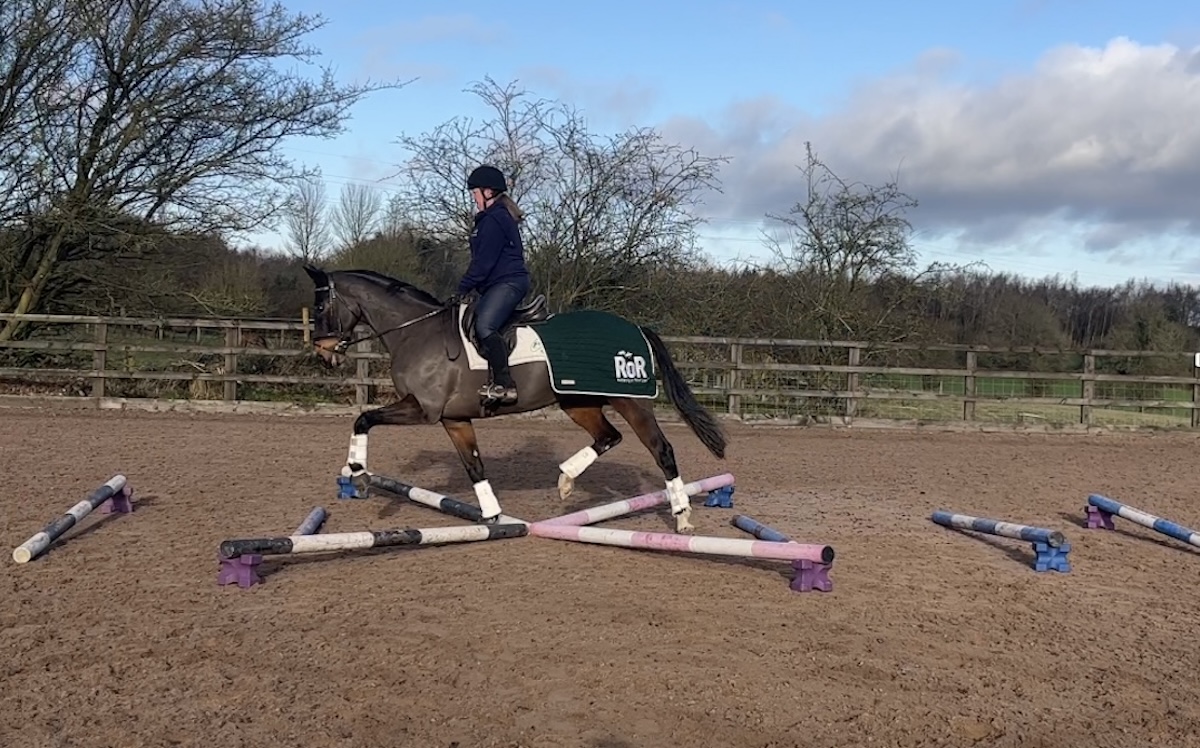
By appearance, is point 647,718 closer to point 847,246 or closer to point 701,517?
point 701,517

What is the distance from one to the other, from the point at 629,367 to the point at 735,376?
9.73 metres

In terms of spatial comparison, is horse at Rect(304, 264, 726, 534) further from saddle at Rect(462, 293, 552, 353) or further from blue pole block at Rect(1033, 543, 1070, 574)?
blue pole block at Rect(1033, 543, 1070, 574)

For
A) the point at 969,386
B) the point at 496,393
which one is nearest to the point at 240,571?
the point at 496,393

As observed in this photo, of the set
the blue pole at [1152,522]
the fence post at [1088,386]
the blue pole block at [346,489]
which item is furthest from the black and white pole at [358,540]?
the fence post at [1088,386]

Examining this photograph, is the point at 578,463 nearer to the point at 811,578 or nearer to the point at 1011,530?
the point at 811,578

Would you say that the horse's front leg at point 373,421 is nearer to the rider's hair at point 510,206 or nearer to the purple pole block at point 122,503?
the rider's hair at point 510,206

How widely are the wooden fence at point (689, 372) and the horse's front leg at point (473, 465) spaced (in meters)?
9.36

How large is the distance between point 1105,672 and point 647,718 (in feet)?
7.41

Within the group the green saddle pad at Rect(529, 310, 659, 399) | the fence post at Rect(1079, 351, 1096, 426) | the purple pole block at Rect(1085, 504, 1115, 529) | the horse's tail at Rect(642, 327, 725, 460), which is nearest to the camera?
the green saddle pad at Rect(529, 310, 659, 399)

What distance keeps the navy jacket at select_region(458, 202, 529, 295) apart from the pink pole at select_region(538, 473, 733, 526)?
5.70 feet

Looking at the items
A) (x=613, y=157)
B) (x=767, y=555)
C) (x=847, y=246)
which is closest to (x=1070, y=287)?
(x=847, y=246)

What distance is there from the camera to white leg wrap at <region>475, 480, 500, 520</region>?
655 centimetres

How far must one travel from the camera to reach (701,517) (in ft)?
25.0

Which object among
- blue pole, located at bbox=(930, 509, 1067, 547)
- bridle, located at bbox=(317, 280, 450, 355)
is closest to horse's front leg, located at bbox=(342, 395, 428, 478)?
bridle, located at bbox=(317, 280, 450, 355)
